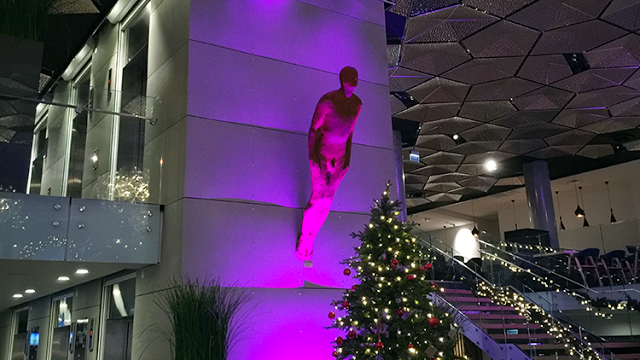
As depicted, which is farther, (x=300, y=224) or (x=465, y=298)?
(x=465, y=298)

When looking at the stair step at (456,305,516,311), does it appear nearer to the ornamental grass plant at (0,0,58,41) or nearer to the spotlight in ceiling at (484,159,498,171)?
the ornamental grass plant at (0,0,58,41)

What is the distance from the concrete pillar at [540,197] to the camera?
53.2 ft

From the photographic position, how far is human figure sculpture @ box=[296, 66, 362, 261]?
583 centimetres

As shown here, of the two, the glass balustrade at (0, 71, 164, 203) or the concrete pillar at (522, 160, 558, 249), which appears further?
the concrete pillar at (522, 160, 558, 249)

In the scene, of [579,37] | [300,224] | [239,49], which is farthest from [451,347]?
[579,37]

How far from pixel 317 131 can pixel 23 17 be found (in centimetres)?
312

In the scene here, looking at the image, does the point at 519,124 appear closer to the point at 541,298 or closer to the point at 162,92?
the point at 541,298

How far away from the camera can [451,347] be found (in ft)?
17.3

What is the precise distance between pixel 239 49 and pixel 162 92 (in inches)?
39.7

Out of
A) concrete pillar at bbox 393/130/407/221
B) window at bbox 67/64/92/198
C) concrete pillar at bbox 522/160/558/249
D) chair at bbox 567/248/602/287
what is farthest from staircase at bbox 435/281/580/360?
concrete pillar at bbox 522/160/558/249

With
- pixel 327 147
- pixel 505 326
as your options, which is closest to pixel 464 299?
pixel 505 326

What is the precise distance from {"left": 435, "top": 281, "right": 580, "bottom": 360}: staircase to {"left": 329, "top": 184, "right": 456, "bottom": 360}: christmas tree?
125 inches

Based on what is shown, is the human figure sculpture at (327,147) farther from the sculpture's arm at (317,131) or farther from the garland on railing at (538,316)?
the garland on railing at (538,316)

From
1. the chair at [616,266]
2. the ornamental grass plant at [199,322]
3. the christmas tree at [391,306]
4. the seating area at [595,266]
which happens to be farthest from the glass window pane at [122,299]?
the chair at [616,266]
